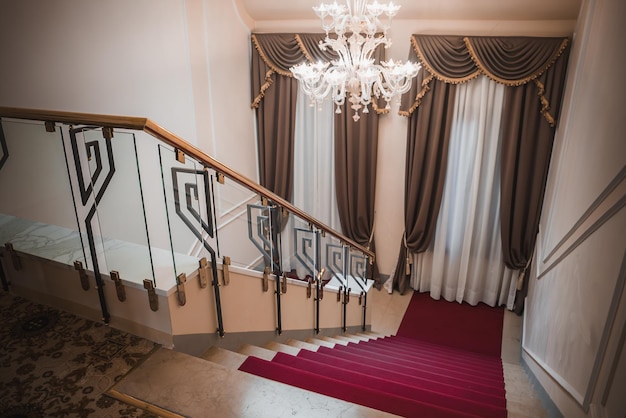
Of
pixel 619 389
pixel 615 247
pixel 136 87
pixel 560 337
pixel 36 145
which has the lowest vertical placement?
pixel 560 337

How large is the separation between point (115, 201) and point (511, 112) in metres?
4.29

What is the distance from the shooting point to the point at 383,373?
2.65 metres

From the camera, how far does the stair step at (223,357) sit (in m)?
2.14

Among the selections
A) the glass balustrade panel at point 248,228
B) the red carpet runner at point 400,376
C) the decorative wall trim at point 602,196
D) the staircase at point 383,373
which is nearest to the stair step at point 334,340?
the staircase at point 383,373

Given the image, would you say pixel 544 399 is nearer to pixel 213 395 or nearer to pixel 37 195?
pixel 213 395

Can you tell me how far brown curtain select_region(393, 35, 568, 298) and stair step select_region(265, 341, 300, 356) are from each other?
301cm

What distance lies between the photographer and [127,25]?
3320 mm

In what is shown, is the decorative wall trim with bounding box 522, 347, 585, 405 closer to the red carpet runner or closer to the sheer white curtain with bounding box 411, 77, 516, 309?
the red carpet runner

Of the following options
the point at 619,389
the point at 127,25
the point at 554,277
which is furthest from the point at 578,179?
the point at 127,25

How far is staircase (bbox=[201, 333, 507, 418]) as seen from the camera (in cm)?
204

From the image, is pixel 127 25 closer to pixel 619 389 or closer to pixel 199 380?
pixel 199 380

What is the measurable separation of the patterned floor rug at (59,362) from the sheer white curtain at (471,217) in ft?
13.9

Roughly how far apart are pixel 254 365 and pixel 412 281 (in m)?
4.14

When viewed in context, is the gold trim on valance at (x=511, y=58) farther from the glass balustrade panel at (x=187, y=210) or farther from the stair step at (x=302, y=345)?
the glass balustrade panel at (x=187, y=210)
